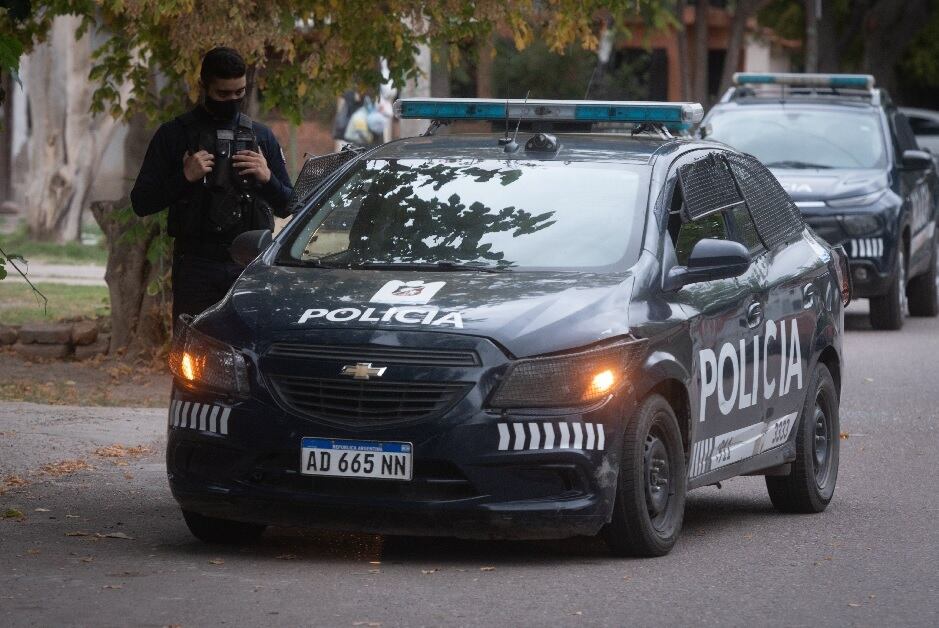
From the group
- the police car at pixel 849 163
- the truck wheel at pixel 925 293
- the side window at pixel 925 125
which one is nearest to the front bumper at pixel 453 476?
the police car at pixel 849 163

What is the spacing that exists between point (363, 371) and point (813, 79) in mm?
12229

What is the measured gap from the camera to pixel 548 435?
6.76m

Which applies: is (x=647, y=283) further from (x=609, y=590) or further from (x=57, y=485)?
(x=57, y=485)

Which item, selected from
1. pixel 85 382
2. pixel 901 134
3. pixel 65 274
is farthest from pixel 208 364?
pixel 65 274

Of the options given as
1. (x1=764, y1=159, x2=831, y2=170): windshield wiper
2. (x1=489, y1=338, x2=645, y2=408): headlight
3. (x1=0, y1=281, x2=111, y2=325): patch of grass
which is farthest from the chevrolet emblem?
(x1=764, y1=159, x2=831, y2=170): windshield wiper

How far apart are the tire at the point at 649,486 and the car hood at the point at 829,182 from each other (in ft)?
31.3

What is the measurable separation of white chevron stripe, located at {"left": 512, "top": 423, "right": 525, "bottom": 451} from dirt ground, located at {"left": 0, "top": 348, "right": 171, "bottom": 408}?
18.9 ft

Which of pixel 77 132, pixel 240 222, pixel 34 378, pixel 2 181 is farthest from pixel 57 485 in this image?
pixel 2 181

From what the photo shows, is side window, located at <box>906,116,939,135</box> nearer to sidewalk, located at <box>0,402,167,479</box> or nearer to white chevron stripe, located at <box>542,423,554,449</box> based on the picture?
sidewalk, located at <box>0,402,167,479</box>

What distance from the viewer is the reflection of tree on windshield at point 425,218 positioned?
25.2 ft

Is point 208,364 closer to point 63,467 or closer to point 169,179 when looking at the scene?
point 169,179

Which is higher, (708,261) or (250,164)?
(250,164)

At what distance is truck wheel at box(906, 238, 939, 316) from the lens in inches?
752

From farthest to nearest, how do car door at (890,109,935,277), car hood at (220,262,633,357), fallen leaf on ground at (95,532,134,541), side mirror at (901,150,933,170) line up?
1. car door at (890,109,935,277)
2. side mirror at (901,150,933,170)
3. fallen leaf on ground at (95,532,134,541)
4. car hood at (220,262,633,357)
